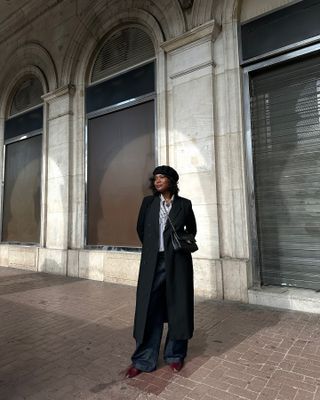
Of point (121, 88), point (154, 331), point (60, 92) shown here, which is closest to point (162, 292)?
point (154, 331)

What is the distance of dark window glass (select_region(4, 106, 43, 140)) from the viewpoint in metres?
8.88

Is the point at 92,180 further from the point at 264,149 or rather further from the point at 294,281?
the point at 294,281

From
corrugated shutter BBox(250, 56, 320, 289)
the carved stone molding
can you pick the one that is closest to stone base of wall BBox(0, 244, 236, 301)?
corrugated shutter BBox(250, 56, 320, 289)

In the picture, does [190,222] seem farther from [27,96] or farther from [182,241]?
[27,96]

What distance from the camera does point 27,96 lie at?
31.5ft

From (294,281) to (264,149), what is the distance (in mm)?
2240

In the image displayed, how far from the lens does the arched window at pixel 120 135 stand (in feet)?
21.6

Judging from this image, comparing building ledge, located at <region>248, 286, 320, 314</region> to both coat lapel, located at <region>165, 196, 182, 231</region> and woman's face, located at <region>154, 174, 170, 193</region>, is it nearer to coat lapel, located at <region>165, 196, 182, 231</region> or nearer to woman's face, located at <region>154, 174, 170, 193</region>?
coat lapel, located at <region>165, 196, 182, 231</region>

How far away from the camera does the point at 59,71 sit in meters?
8.29

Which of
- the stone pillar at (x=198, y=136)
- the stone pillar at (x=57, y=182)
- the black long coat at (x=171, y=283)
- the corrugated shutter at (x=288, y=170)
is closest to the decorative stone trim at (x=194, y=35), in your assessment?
the stone pillar at (x=198, y=136)

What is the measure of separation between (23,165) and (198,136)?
6.13 meters

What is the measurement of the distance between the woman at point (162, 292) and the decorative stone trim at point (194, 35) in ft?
12.9

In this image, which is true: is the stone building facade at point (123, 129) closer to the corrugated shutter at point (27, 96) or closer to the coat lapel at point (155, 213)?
the corrugated shutter at point (27, 96)

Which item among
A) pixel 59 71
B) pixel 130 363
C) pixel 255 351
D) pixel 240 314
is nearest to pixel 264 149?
pixel 240 314
